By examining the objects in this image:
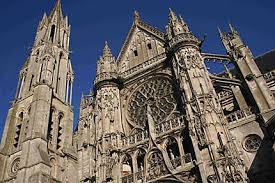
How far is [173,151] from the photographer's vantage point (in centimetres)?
1269

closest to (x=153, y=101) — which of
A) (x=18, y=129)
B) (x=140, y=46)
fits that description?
(x=140, y=46)

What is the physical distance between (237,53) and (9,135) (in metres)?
16.9

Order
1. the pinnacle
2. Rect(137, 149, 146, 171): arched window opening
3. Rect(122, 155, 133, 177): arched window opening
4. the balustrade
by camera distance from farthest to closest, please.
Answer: the pinnacle
Rect(122, 155, 133, 177): arched window opening
Rect(137, 149, 146, 171): arched window opening
the balustrade

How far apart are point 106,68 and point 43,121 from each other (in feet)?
19.0

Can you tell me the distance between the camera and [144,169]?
11.9 m

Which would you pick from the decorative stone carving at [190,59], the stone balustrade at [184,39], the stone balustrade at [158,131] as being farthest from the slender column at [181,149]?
the stone balustrade at [184,39]

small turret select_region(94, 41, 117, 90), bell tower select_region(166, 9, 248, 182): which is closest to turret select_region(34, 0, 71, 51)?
small turret select_region(94, 41, 117, 90)

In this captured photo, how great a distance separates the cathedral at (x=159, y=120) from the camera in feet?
35.4

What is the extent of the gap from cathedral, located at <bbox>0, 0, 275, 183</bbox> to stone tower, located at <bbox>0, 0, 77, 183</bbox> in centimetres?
8

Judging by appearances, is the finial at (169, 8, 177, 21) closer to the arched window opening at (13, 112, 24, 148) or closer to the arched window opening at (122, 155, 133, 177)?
the arched window opening at (122, 155, 133, 177)

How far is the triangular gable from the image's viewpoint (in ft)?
58.7

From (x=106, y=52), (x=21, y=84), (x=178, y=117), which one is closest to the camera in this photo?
(x=178, y=117)

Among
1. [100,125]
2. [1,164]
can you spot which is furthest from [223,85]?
[1,164]

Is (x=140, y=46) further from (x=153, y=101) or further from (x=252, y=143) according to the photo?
(x=252, y=143)
